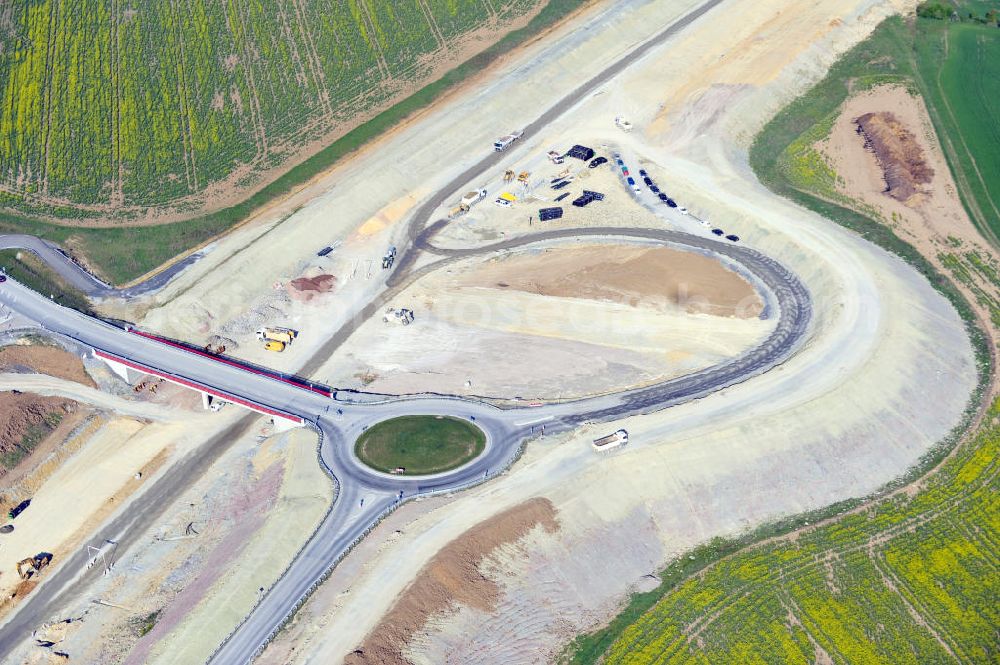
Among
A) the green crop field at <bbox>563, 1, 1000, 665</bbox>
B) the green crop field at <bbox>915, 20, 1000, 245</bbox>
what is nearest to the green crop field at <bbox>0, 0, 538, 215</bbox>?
the green crop field at <bbox>915, 20, 1000, 245</bbox>

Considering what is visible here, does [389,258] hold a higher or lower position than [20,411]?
higher

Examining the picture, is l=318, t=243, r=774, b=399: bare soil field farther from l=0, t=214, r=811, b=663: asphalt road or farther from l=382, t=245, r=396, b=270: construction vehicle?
l=382, t=245, r=396, b=270: construction vehicle

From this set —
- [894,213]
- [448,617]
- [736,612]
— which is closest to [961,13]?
[894,213]

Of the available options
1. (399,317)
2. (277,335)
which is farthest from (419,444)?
(277,335)

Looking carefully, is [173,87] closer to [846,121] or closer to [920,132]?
[846,121]

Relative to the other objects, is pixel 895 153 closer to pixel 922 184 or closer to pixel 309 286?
pixel 922 184

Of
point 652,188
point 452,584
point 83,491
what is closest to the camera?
point 452,584
